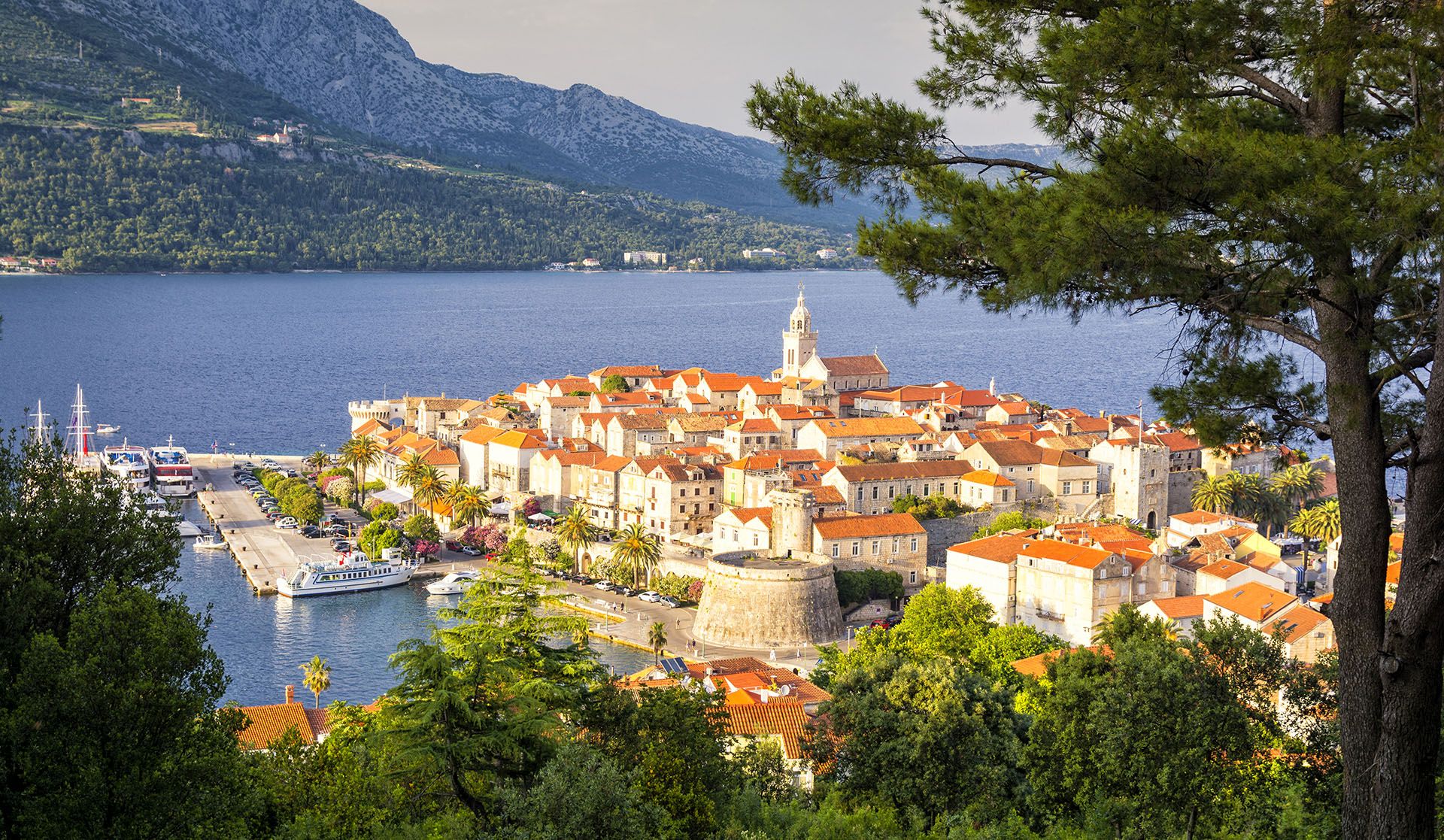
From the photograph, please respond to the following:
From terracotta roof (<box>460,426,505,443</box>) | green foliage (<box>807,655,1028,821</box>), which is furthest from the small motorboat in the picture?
green foliage (<box>807,655,1028,821</box>)

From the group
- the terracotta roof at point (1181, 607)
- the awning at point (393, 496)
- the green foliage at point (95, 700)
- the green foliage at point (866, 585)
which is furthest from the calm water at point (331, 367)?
the green foliage at point (95, 700)

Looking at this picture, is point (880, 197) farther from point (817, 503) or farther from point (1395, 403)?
point (817, 503)

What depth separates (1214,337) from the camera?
11.6 m

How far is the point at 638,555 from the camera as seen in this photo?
182ft

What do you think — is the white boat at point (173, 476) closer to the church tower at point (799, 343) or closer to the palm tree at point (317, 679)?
the church tower at point (799, 343)

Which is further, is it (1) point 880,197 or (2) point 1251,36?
(1) point 880,197

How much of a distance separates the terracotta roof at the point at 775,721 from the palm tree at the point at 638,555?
25065 millimetres

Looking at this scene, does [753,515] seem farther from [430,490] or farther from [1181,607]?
[430,490]

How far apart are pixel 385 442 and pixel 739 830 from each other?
64260 millimetres

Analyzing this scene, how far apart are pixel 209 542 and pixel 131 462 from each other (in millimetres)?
16200

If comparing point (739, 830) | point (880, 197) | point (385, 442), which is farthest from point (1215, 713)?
point (385, 442)

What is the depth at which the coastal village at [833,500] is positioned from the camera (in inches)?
1794

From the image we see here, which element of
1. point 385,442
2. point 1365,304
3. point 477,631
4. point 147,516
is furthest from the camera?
point 385,442

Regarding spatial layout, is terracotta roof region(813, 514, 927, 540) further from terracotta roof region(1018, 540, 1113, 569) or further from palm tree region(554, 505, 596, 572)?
palm tree region(554, 505, 596, 572)
